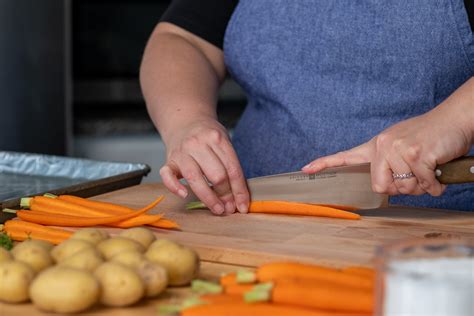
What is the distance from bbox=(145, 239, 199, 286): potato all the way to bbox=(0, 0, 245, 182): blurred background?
A: 6.52 ft

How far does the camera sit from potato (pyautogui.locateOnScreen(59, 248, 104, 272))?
1.10 meters

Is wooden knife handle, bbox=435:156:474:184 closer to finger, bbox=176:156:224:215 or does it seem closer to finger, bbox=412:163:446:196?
finger, bbox=412:163:446:196

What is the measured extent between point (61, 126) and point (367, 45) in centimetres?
161

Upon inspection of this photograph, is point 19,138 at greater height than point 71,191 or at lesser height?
greater

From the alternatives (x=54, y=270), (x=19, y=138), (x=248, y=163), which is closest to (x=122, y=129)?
(x=19, y=138)

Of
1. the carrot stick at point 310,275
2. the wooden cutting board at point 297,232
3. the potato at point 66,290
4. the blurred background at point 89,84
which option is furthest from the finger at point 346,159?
the blurred background at point 89,84

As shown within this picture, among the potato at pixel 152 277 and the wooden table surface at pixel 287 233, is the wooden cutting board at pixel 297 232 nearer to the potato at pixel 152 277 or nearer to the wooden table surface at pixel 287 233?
the wooden table surface at pixel 287 233

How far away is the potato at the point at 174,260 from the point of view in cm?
116

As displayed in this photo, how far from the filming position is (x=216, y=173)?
1.71 metres

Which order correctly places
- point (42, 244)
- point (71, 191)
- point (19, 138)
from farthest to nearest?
point (19, 138)
point (71, 191)
point (42, 244)

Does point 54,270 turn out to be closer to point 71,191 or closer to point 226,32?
point 71,191

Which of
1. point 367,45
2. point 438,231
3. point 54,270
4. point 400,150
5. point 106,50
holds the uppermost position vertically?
point 106,50

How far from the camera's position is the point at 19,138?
10.00 feet

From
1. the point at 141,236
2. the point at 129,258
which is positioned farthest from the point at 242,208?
the point at 129,258
